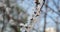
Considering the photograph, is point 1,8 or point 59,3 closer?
point 1,8

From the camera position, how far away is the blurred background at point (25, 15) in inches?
69.0

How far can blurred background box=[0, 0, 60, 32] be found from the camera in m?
1.75

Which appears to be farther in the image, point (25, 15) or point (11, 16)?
point (25, 15)

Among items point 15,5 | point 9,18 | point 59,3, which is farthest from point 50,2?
point 9,18

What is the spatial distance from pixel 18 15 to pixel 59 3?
0.57 meters

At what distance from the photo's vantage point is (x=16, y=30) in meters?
1.68

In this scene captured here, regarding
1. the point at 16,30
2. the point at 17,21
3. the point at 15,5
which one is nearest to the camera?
the point at 16,30

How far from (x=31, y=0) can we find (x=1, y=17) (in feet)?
1.35

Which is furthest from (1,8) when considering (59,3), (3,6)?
(59,3)

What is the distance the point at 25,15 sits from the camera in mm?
1908

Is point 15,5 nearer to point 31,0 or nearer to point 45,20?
point 31,0

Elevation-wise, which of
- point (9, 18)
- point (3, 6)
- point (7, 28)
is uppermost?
point (3, 6)

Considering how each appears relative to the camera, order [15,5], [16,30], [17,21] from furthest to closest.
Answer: [15,5] → [17,21] → [16,30]

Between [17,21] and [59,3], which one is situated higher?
[59,3]
